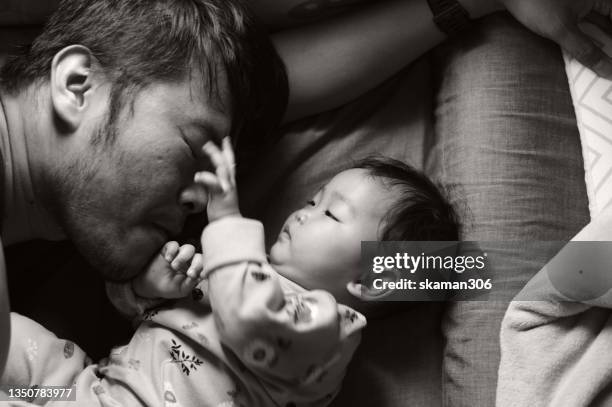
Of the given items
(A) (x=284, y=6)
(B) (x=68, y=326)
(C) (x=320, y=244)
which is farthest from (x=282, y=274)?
(A) (x=284, y=6)

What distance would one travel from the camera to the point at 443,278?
4.07 ft

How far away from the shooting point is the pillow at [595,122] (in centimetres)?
127

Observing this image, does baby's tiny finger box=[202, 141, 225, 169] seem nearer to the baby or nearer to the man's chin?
the baby

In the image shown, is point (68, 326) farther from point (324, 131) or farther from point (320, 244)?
point (324, 131)

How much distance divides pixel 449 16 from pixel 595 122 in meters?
0.35

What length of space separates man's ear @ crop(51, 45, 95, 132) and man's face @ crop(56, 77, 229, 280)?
0.09 feet

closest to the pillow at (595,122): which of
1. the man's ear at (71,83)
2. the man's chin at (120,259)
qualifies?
the man's chin at (120,259)

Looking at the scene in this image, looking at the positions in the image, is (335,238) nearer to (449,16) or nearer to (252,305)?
(252,305)

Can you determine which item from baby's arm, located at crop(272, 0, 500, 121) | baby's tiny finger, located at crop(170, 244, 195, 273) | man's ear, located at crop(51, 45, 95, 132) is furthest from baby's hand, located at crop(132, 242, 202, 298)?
baby's arm, located at crop(272, 0, 500, 121)

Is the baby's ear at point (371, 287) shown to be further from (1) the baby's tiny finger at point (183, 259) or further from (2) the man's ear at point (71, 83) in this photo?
(2) the man's ear at point (71, 83)

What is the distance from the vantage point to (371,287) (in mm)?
1202

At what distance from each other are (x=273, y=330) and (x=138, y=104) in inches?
17.0

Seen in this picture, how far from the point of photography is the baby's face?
118 centimetres

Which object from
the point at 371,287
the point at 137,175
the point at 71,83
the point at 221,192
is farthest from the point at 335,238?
the point at 71,83
